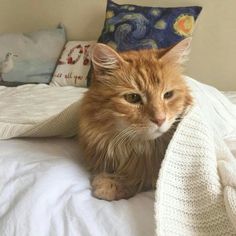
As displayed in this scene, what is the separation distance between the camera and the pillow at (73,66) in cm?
227

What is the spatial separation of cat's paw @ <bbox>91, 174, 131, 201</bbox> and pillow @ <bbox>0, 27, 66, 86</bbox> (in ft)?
5.52

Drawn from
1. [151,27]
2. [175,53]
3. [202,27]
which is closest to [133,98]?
[175,53]

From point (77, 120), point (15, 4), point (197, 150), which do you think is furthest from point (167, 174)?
point (15, 4)

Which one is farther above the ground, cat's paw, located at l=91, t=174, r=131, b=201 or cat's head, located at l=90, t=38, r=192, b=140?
cat's head, located at l=90, t=38, r=192, b=140

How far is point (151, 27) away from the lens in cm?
206

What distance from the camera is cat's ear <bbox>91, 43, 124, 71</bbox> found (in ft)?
2.69

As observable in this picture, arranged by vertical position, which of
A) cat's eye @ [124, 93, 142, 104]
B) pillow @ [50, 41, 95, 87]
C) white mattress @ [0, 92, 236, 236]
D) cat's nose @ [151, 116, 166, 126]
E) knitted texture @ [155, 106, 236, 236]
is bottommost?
pillow @ [50, 41, 95, 87]

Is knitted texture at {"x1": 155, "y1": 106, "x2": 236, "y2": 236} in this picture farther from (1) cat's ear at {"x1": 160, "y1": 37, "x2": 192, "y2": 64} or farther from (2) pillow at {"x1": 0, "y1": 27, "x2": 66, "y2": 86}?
(2) pillow at {"x1": 0, "y1": 27, "x2": 66, "y2": 86}

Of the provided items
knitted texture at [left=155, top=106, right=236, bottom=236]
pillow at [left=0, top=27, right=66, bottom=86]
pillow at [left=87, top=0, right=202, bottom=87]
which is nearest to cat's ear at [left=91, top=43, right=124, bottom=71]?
knitted texture at [left=155, top=106, right=236, bottom=236]

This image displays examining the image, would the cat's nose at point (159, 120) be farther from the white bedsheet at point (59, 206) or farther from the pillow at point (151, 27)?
the pillow at point (151, 27)

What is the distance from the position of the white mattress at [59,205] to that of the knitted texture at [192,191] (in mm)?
59

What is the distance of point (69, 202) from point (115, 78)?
0.29 meters

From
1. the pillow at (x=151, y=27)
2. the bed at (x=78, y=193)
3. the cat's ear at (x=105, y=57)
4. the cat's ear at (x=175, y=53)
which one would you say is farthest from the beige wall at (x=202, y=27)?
the cat's ear at (x=105, y=57)

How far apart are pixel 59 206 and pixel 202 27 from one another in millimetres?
1702
